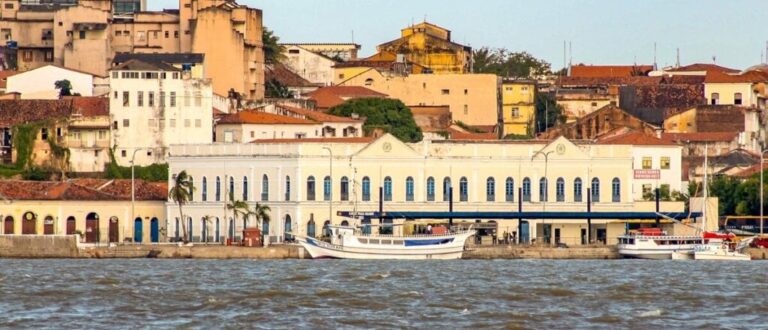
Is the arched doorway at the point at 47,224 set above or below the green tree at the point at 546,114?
below

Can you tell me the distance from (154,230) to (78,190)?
3.94 metres

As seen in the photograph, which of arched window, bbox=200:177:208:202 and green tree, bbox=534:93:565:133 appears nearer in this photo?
arched window, bbox=200:177:208:202

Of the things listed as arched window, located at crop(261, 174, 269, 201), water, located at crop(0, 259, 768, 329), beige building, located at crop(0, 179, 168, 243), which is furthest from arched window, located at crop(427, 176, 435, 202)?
water, located at crop(0, 259, 768, 329)

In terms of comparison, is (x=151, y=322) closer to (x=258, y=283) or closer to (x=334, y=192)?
(x=258, y=283)

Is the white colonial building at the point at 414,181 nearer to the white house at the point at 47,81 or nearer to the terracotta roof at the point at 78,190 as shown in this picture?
A: the terracotta roof at the point at 78,190

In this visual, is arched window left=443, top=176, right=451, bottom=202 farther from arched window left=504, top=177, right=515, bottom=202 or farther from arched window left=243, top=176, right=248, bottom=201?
arched window left=243, top=176, right=248, bottom=201

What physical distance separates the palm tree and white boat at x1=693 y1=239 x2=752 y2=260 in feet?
75.9

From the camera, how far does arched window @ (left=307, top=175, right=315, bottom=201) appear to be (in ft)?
390

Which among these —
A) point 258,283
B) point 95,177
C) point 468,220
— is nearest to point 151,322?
point 258,283

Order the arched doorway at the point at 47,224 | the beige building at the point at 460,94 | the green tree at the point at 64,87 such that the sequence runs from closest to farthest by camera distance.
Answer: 1. the arched doorway at the point at 47,224
2. the green tree at the point at 64,87
3. the beige building at the point at 460,94

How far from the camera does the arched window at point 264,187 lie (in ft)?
393

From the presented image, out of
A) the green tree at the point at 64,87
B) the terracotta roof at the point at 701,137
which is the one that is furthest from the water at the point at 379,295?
the terracotta roof at the point at 701,137

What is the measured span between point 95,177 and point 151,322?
6193cm

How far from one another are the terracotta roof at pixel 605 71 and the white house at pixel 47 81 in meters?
53.1
